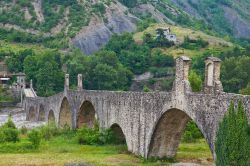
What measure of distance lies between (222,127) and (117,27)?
5397 inches

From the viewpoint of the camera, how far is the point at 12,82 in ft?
390

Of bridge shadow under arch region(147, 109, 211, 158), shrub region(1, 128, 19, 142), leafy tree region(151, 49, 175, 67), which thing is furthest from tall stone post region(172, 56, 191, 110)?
leafy tree region(151, 49, 175, 67)

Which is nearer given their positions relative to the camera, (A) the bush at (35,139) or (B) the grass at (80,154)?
(B) the grass at (80,154)

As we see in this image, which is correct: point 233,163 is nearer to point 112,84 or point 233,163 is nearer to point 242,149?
point 242,149

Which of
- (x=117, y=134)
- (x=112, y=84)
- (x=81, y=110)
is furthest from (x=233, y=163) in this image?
(x=112, y=84)

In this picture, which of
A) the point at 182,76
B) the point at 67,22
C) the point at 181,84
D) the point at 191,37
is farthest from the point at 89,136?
the point at 67,22

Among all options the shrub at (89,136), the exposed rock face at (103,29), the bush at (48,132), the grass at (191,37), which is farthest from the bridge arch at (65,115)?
the exposed rock face at (103,29)

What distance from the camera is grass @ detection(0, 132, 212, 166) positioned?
129 feet

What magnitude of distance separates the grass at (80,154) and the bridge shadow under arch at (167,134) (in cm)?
102

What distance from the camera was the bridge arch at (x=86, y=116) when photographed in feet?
200

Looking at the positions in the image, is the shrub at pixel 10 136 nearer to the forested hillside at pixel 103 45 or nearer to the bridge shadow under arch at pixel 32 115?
the forested hillside at pixel 103 45

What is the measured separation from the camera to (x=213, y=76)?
3061 centimetres

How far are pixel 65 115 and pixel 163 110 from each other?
1529 inches

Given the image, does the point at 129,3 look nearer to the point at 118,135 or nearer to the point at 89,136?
the point at 89,136
